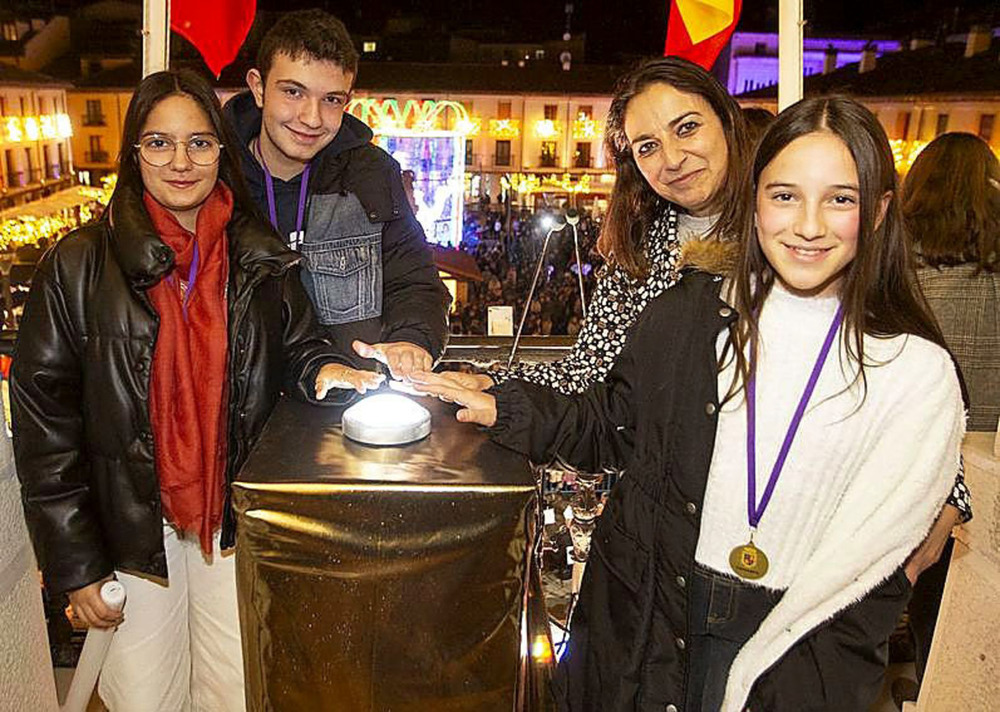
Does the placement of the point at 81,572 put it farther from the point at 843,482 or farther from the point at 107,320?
the point at 843,482

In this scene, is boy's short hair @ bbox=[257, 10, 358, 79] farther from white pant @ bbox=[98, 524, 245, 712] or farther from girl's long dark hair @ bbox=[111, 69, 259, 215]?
white pant @ bbox=[98, 524, 245, 712]

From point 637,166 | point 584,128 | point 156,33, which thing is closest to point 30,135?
point 584,128

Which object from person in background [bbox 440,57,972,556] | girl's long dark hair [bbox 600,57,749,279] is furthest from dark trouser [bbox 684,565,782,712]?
girl's long dark hair [bbox 600,57,749,279]

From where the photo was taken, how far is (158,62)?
2.57 metres

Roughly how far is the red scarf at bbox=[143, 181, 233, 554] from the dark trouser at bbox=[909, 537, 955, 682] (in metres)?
2.12

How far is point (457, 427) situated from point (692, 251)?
63 centimetres

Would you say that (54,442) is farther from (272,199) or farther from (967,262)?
(967,262)

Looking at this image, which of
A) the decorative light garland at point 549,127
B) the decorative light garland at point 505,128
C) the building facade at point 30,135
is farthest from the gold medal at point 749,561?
the decorative light garland at point 549,127

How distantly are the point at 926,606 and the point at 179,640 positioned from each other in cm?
218

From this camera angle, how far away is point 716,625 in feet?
5.73

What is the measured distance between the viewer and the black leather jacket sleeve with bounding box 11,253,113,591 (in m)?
1.85

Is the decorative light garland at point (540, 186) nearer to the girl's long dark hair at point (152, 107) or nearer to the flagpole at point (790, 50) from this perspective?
the flagpole at point (790, 50)

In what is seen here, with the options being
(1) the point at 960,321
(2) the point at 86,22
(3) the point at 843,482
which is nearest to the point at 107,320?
(3) the point at 843,482

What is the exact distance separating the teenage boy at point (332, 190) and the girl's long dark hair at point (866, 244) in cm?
100
